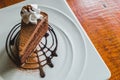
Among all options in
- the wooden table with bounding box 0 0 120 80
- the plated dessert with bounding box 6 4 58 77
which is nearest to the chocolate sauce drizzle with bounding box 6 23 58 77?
the plated dessert with bounding box 6 4 58 77

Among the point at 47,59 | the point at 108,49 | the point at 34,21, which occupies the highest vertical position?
the point at 34,21

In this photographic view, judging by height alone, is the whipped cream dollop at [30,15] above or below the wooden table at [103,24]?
above

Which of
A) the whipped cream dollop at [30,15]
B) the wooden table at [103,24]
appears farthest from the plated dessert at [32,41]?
the wooden table at [103,24]

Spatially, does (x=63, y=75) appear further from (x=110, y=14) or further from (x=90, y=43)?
(x=110, y=14)

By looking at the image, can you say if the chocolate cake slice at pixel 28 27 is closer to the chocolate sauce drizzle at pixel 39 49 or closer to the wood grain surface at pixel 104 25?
the chocolate sauce drizzle at pixel 39 49

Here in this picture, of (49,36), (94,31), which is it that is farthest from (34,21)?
(94,31)

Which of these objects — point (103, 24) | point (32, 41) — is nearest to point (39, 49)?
point (32, 41)
